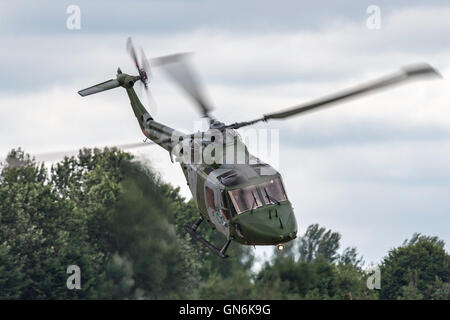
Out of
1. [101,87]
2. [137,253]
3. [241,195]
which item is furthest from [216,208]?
[137,253]

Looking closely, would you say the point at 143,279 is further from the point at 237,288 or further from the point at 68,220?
the point at 68,220

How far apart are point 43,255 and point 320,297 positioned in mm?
20671

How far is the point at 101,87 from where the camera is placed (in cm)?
5516

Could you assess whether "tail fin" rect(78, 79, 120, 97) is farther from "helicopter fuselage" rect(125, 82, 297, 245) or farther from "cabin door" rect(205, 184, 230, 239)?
"cabin door" rect(205, 184, 230, 239)

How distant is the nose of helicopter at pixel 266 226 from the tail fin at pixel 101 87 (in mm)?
15464

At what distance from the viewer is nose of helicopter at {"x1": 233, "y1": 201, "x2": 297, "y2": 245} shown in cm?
4128

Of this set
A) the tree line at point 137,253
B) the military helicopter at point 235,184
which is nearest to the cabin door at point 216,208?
the military helicopter at point 235,184

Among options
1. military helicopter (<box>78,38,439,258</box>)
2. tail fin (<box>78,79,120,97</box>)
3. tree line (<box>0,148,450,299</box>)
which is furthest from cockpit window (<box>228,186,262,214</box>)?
tree line (<box>0,148,450,299</box>)

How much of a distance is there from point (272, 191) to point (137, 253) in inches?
924

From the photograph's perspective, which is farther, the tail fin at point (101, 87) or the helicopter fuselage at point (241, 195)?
the tail fin at point (101, 87)

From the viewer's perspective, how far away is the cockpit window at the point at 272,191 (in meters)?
41.8

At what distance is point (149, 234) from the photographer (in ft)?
207

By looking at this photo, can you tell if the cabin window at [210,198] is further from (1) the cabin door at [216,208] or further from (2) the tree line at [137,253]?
(2) the tree line at [137,253]
